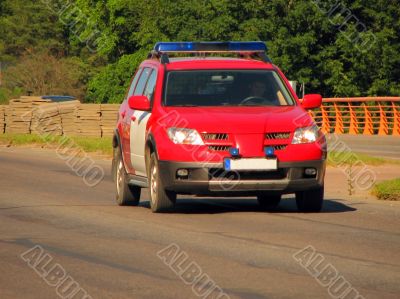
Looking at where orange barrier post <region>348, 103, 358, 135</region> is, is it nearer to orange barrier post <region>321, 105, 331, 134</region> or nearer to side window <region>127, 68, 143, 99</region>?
orange barrier post <region>321, 105, 331, 134</region>

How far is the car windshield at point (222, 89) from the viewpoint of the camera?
15.1m

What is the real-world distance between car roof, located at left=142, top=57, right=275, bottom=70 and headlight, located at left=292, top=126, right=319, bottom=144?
154 cm

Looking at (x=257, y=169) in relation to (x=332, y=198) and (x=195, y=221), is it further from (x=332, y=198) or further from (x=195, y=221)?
(x=332, y=198)

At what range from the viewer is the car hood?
14164 mm

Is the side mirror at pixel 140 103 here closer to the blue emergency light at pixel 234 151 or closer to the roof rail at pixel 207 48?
the roof rail at pixel 207 48

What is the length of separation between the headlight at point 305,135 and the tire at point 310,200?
59 centimetres

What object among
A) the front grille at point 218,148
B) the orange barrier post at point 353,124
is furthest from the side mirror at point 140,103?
the orange barrier post at point 353,124

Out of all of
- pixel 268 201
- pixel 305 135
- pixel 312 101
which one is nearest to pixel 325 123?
pixel 268 201

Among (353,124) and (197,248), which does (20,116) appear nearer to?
(353,124)

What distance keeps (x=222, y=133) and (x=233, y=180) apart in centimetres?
51

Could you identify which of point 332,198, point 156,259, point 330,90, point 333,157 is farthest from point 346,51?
point 156,259

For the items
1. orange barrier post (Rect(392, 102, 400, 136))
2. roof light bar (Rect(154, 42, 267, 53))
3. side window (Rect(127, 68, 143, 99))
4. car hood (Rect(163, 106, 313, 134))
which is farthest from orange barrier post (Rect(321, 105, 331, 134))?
car hood (Rect(163, 106, 313, 134))

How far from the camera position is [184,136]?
46.7 feet

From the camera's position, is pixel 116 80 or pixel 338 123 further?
pixel 116 80
